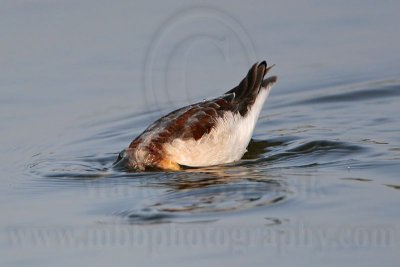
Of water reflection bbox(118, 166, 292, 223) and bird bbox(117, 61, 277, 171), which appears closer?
water reflection bbox(118, 166, 292, 223)

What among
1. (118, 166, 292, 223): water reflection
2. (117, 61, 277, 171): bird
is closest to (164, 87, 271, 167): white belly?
(117, 61, 277, 171): bird

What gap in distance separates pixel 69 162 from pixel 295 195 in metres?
3.63

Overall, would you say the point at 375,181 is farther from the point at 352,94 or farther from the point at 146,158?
the point at 352,94

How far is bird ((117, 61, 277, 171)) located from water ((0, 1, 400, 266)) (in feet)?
0.75

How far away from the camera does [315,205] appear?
11734mm

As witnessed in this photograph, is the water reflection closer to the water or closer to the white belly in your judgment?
the water

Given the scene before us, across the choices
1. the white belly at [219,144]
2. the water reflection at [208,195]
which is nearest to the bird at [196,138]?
the white belly at [219,144]

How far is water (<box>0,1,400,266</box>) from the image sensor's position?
10859 millimetres

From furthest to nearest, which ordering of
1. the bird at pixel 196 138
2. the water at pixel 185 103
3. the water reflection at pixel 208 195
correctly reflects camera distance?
1. the bird at pixel 196 138
2. the water reflection at pixel 208 195
3. the water at pixel 185 103

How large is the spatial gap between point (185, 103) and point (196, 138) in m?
2.57

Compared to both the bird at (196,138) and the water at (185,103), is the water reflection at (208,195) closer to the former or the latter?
the water at (185,103)

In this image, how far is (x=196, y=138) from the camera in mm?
14094

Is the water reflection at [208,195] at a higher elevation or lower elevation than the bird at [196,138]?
lower

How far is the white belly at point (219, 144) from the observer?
46.0 ft
